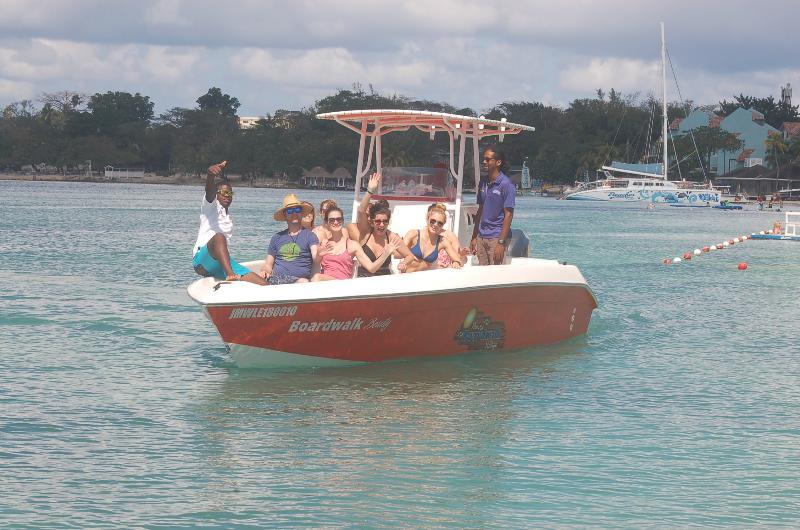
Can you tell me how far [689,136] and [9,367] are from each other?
107 m

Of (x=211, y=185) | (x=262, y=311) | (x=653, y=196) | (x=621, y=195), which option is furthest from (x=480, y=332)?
(x=621, y=195)

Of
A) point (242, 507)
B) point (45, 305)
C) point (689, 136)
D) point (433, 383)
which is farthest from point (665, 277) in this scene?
point (689, 136)

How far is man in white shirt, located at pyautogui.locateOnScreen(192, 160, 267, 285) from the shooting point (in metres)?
12.1

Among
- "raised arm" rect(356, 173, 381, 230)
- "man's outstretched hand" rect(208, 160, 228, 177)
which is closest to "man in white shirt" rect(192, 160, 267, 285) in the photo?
"man's outstretched hand" rect(208, 160, 228, 177)

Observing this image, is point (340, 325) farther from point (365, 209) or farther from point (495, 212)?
point (495, 212)

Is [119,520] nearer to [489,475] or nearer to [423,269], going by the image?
[489,475]

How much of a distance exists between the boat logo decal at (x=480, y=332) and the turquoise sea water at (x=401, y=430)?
9.9 inches

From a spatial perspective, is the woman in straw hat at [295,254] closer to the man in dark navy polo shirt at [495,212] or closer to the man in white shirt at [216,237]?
the man in white shirt at [216,237]

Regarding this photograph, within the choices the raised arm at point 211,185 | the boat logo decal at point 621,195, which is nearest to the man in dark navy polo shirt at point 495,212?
the raised arm at point 211,185

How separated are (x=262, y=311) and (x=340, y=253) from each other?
1.52 m

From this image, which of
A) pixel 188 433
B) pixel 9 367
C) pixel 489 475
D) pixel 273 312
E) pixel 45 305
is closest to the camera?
pixel 489 475

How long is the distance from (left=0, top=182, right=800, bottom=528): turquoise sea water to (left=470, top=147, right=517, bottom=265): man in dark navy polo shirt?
1.18 m

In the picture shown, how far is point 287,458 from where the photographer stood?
917 cm

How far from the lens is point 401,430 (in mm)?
10180
